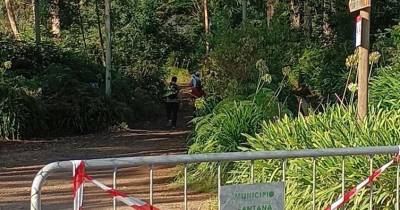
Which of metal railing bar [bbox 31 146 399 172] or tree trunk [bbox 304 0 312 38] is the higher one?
tree trunk [bbox 304 0 312 38]

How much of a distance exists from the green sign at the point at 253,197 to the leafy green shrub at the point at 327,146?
1845 mm

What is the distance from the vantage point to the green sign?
4.14 meters

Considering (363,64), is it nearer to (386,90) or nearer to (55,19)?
(386,90)

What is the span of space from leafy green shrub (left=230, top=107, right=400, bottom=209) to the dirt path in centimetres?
114

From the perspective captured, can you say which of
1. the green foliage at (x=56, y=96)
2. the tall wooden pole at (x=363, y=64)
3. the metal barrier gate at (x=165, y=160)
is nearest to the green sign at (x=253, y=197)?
the metal barrier gate at (x=165, y=160)

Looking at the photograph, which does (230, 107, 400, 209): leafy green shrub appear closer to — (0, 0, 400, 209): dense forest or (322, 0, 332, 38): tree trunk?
(0, 0, 400, 209): dense forest

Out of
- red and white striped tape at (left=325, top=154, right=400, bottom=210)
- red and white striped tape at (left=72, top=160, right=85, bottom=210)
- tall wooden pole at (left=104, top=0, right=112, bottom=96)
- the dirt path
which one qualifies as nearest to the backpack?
the dirt path

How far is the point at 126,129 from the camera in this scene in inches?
795

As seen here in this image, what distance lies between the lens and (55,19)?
31328mm

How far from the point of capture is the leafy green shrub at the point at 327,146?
645cm

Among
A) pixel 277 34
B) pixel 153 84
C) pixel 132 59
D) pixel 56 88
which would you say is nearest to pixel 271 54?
pixel 277 34

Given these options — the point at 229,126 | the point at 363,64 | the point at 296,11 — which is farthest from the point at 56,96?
the point at 363,64

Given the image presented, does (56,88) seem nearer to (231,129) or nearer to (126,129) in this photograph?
(126,129)

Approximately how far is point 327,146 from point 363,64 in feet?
4.41
